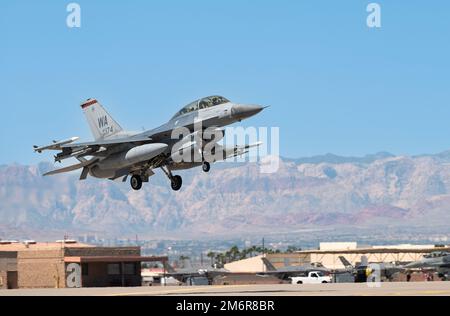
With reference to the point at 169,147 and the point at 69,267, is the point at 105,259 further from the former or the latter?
the point at 169,147

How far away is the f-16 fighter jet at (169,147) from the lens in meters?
53.3

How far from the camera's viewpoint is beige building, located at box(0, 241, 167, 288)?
99375 millimetres

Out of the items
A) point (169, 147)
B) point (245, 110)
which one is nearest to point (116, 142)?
point (169, 147)

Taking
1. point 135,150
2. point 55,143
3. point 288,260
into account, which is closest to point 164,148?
point 135,150

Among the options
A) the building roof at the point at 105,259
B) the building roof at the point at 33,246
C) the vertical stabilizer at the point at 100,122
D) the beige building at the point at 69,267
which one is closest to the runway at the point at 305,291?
the vertical stabilizer at the point at 100,122

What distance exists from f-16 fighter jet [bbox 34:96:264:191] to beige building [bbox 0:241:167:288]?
3983 centimetres

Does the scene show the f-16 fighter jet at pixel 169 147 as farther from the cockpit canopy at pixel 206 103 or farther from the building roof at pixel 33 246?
the building roof at pixel 33 246

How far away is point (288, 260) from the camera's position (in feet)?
654

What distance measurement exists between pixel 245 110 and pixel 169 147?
5.25 meters

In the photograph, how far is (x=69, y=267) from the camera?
328 feet

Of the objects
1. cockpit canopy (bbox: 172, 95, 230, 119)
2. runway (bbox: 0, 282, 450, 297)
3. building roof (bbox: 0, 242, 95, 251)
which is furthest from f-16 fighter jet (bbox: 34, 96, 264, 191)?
building roof (bbox: 0, 242, 95, 251)

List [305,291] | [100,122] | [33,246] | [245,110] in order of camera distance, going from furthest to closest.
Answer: [33,246] < [100,122] < [245,110] < [305,291]

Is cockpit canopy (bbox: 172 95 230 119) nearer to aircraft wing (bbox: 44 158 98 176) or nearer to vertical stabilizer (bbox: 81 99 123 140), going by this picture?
aircraft wing (bbox: 44 158 98 176)

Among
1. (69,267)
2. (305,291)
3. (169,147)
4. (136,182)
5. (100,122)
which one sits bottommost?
(69,267)
